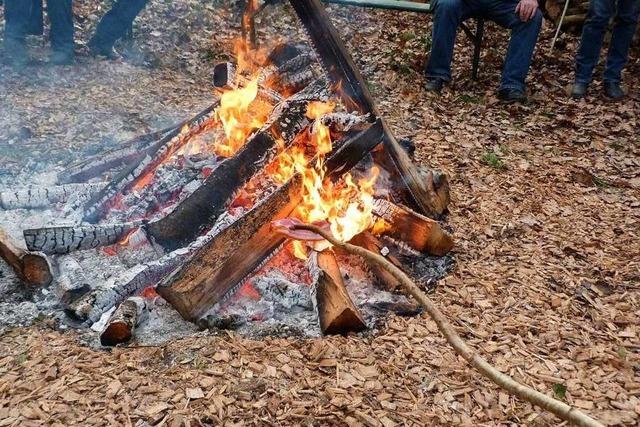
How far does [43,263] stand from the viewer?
3291 mm

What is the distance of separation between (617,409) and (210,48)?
6674 millimetres

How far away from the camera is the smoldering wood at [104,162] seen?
4.53 meters

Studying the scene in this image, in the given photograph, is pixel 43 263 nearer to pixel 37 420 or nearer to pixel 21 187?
pixel 37 420

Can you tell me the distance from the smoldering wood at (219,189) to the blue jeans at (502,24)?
12.2 ft

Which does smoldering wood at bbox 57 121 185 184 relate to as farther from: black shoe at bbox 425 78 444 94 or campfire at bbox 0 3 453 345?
black shoe at bbox 425 78 444 94

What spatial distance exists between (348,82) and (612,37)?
428 centimetres

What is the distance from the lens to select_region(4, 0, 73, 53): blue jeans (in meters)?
6.76

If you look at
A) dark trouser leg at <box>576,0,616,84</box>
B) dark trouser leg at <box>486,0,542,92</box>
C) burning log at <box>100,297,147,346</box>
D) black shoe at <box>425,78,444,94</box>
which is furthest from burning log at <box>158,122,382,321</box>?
dark trouser leg at <box>576,0,616,84</box>

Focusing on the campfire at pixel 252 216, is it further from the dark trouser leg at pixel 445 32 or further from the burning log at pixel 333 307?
the dark trouser leg at pixel 445 32

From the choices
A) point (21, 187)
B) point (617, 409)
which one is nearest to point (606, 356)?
point (617, 409)

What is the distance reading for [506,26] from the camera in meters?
6.72

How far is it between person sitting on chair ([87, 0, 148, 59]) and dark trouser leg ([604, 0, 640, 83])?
5.79 meters

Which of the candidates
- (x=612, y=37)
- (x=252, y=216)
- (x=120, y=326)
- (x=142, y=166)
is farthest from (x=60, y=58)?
(x=612, y=37)

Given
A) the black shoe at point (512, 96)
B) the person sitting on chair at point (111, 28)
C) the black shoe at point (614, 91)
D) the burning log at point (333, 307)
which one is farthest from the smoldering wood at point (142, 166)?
the black shoe at point (614, 91)
